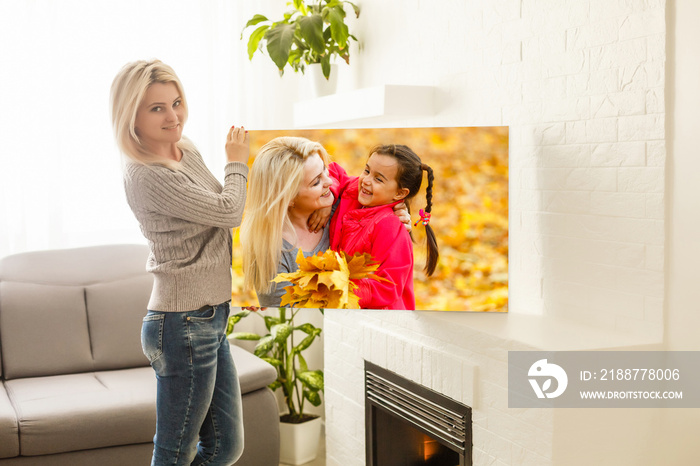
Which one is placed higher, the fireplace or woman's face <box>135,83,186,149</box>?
woman's face <box>135,83,186,149</box>

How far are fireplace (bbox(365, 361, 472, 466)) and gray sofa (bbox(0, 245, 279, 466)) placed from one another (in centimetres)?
44

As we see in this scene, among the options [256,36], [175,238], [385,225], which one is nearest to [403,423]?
[385,225]

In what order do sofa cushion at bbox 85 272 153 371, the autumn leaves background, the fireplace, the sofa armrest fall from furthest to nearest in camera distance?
sofa cushion at bbox 85 272 153 371
the sofa armrest
the fireplace
the autumn leaves background

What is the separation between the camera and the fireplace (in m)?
2.26

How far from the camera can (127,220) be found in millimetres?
3350

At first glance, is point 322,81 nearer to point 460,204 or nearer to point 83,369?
point 460,204

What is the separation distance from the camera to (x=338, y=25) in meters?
2.79

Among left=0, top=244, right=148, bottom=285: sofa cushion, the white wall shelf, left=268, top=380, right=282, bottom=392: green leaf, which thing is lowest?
left=268, top=380, right=282, bottom=392: green leaf

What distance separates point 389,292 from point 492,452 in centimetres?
57

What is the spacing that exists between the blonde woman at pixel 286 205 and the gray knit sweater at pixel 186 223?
144mm

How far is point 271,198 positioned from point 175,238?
13.2 inches

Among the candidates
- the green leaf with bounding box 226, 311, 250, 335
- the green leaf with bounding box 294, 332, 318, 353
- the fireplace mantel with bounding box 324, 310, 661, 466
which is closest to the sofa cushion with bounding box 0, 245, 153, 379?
the green leaf with bounding box 226, 311, 250, 335

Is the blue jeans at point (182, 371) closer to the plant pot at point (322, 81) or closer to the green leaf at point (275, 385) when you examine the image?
the green leaf at point (275, 385)

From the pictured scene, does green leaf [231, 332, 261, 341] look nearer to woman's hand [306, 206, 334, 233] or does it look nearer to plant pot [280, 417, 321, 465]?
plant pot [280, 417, 321, 465]
